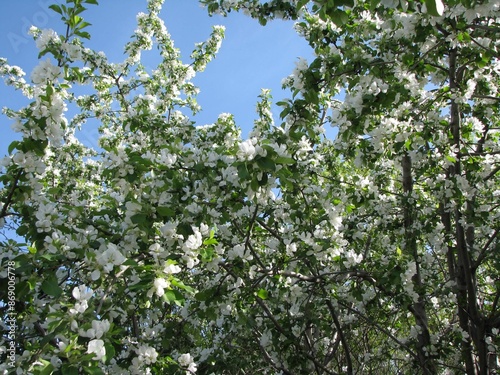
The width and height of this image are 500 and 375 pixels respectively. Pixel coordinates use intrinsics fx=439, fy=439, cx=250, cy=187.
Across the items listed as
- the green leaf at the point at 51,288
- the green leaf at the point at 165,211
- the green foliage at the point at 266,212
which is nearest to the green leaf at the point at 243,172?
the green foliage at the point at 266,212

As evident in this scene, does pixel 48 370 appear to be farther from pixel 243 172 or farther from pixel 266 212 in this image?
pixel 266 212

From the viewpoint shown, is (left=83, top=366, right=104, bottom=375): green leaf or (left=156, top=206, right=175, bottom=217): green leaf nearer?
(left=83, top=366, right=104, bottom=375): green leaf

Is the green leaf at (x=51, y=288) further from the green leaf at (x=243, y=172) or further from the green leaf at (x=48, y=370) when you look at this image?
the green leaf at (x=243, y=172)

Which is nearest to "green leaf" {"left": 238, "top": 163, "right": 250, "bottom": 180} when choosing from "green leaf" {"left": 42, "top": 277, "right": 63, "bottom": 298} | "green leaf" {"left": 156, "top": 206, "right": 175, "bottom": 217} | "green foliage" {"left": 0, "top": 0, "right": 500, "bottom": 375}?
"green foliage" {"left": 0, "top": 0, "right": 500, "bottom": 375}

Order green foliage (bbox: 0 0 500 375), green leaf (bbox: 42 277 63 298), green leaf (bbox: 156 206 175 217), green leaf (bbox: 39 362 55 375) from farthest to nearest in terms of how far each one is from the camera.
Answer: green leaf (bbox: 156 206 175 217)
green foliage (bbox: 0 0 500 375)
green leaf (bbox: 42 277 63 298)
green leaf (bbox: 39 362 55 375)

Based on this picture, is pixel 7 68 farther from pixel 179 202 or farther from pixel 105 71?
pixel 179 202

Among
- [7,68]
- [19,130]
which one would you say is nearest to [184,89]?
[7,68]

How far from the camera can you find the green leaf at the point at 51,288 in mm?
1903

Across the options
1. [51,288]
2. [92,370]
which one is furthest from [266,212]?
[92,370]

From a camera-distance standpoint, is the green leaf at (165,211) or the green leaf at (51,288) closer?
the green leaf at (51,288)

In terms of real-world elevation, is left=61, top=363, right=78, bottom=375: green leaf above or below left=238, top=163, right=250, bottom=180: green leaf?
below

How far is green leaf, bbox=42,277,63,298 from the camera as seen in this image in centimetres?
190

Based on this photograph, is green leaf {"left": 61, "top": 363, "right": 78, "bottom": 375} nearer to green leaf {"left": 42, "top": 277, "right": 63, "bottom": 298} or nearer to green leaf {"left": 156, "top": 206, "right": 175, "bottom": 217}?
green leaf {"left": 42, "top": 277, "right": 63, "bottom": 298}

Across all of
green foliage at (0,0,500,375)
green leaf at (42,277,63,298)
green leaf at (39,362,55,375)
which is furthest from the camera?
green foliage at (0,0,500,375)
